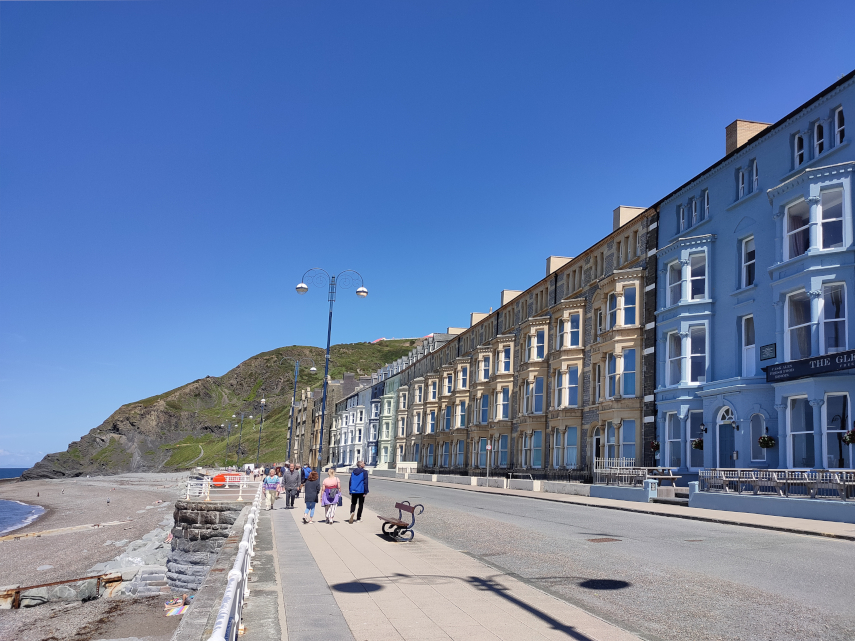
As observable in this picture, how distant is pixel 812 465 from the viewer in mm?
22359

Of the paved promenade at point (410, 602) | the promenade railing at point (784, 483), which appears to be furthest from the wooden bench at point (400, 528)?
the promenade railing at point (784, 483)

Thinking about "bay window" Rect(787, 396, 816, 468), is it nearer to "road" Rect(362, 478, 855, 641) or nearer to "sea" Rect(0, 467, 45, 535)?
"road" Rect(362, 478, 855, 641)

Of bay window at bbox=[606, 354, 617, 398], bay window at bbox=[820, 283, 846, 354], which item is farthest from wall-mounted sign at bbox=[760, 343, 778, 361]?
bay window at bbox=[606, 354, 617, 398]

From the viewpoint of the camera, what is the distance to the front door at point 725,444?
26.4 meters

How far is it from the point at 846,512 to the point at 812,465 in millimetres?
4410

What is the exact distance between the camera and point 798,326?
23.3 metres

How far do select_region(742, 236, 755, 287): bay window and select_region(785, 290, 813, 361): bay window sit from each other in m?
3.18

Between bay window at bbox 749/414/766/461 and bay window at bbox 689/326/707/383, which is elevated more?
bay window at bbox 689/326/707/383

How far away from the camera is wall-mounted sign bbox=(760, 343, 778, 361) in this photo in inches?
963

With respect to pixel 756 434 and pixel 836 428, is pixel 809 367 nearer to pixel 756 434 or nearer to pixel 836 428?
pixel 836 428

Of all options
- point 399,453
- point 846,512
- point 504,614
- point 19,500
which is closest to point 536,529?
point 846,512

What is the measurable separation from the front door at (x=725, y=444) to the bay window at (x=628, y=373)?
20.9ft

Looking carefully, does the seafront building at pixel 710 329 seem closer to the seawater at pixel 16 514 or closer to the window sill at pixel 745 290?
the window sill at pixel 745 290

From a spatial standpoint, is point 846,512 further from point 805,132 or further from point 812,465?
point 805,132
